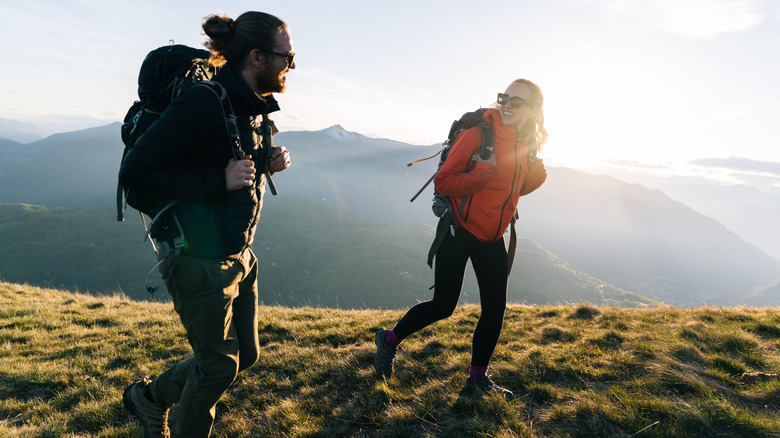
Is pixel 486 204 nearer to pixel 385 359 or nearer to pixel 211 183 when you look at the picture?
pixel 385 359

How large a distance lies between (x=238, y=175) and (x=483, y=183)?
274 cm

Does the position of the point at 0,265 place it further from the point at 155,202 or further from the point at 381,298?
the point at 155,202

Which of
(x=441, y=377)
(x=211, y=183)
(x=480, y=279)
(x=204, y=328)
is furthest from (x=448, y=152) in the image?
(x=204, y=328)

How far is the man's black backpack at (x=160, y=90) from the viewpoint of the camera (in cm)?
263

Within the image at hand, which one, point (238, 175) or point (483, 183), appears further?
point (483, 183)

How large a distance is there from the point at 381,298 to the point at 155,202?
112489mm

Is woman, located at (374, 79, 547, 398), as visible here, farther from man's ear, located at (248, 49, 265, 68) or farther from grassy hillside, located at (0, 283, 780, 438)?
man's ear, located at (248, 49, 265, 68)

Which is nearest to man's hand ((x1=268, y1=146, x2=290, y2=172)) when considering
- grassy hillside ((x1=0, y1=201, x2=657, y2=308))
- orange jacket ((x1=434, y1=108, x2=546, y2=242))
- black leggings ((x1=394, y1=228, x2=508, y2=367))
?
orange jacket ((x1=434, y1=108, x2=546, y2=242))

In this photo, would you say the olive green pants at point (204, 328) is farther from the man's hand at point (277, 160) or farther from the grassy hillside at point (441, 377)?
the grassy hillside at point (441, 377)

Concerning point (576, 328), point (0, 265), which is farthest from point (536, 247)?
point (0, 265)

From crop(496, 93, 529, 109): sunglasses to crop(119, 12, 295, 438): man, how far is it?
263cm

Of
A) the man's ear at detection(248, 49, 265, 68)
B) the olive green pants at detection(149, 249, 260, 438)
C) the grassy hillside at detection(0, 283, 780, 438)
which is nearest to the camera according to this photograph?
the olive green pants at detection(149, 249, 260, 438)

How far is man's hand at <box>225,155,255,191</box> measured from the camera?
105 inches

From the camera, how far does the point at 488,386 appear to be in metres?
4.39
